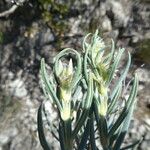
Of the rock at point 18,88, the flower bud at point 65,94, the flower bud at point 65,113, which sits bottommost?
the flower bud at point 65,113

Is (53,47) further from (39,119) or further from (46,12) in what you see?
(39,119)

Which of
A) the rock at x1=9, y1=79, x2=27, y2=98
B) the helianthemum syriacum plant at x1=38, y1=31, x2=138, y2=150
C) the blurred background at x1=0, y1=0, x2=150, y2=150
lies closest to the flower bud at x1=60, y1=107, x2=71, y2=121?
the helianthemum syriacum plant at x1=38, y1=31, x2=138, y2=150

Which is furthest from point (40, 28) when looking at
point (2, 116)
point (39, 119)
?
point (39, 119)

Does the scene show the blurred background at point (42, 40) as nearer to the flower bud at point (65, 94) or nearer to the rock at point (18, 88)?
the rock at point (18, 88)

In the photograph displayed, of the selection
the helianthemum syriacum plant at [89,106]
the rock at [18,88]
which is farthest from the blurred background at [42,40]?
the helianthemum syriacum plant at [89,106]

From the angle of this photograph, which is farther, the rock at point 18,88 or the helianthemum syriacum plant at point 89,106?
the rock at point 18,88

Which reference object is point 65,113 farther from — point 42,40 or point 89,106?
point 42,40

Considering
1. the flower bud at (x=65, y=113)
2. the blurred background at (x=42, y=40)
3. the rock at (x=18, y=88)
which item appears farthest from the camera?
the rock at (x=18, y=88)

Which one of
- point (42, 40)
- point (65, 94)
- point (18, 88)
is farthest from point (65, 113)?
point (42, 40)

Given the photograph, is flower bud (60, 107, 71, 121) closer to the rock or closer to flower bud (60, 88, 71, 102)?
flower bud (60, 88, 71, 102)
